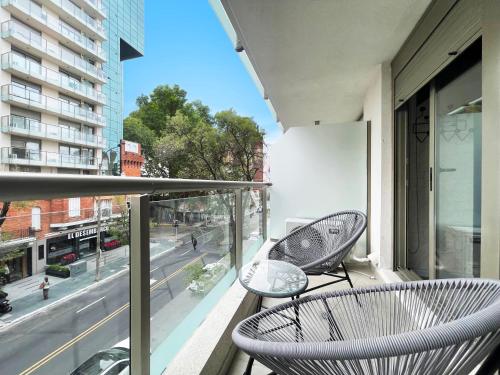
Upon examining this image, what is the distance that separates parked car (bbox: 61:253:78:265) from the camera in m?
0.67

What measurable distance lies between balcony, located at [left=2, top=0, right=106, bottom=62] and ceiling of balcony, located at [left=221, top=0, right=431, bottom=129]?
2555 centimetres

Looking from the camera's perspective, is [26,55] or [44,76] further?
[44,76]

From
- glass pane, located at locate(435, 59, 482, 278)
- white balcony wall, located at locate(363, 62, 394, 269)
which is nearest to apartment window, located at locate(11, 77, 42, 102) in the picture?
white balcony wall, located at locate(363, 62, 394, 269)

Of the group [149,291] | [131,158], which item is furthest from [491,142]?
[131,158]

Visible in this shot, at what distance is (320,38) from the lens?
8.23 ft

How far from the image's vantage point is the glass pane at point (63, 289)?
562mm

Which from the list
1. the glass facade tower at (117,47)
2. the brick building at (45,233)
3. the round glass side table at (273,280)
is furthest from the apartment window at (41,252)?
A: the glass facade tower at (117,47)

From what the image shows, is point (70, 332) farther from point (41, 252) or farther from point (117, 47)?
point (117, 47)

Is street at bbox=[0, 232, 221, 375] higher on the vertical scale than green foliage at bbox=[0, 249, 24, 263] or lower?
lower

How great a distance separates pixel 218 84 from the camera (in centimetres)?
4059

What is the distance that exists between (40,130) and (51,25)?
27.7 ft

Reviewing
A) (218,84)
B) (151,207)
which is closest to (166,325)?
(151,207)

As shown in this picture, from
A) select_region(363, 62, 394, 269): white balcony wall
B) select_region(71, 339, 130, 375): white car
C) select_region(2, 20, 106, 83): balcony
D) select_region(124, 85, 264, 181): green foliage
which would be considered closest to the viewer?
select_region(71, 339, 130, 375): white car

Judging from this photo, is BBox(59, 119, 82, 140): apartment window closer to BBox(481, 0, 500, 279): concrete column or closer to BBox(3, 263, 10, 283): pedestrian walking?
BBox(3, 263, 10, 283): pedestrian walking
